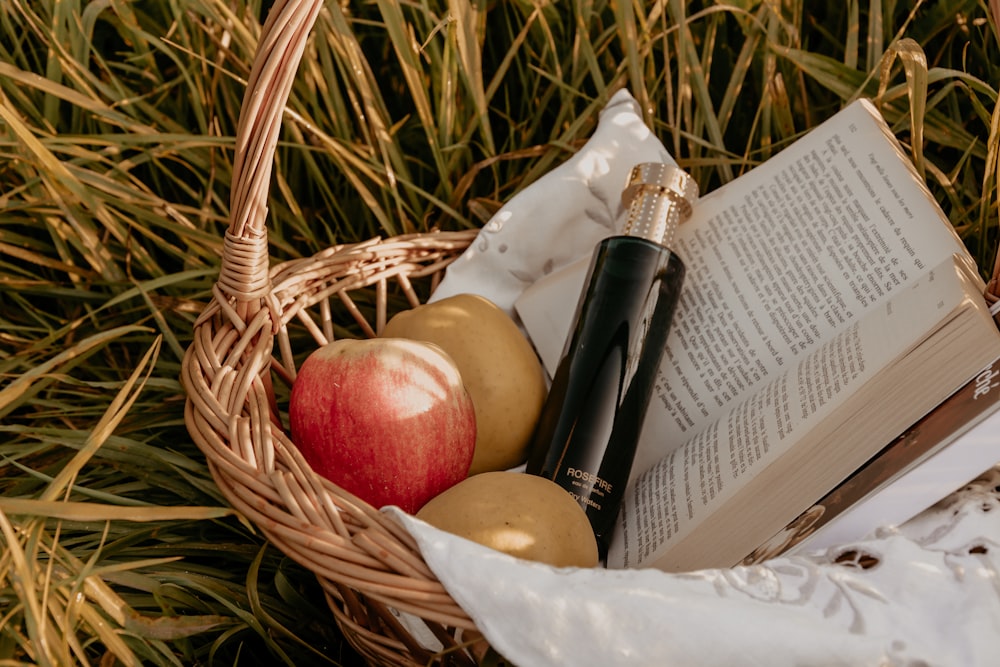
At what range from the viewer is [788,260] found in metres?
0.88

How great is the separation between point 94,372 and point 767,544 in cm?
76

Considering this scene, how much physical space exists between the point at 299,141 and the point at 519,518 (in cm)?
59

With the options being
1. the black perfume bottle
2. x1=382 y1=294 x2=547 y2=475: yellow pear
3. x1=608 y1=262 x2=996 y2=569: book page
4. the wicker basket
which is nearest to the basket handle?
the wicker basket

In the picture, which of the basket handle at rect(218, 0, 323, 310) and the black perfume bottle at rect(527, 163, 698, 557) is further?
the black perfume bottle at rect(527, 163, 698, 557)

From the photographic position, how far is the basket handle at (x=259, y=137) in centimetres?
66

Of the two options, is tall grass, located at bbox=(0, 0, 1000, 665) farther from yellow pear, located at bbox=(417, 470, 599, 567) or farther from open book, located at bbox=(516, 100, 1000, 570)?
yellow pear, located at bbox=(417, 470, 599, 567)

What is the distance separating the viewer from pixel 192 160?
1.06 meters

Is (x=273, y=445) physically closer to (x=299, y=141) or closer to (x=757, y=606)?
(x=757, y=606)

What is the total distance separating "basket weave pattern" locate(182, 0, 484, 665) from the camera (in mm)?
590

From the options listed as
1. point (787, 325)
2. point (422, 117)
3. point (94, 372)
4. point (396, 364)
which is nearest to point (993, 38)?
point (787, 325)

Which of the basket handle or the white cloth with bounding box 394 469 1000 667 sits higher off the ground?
the basket handle

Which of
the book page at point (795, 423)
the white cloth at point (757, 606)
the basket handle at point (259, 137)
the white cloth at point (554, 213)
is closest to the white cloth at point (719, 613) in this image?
the white cloth at point (757, 606)

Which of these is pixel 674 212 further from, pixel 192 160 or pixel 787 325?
pixel 192 160

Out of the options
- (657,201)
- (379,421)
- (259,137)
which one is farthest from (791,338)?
(259,137)
